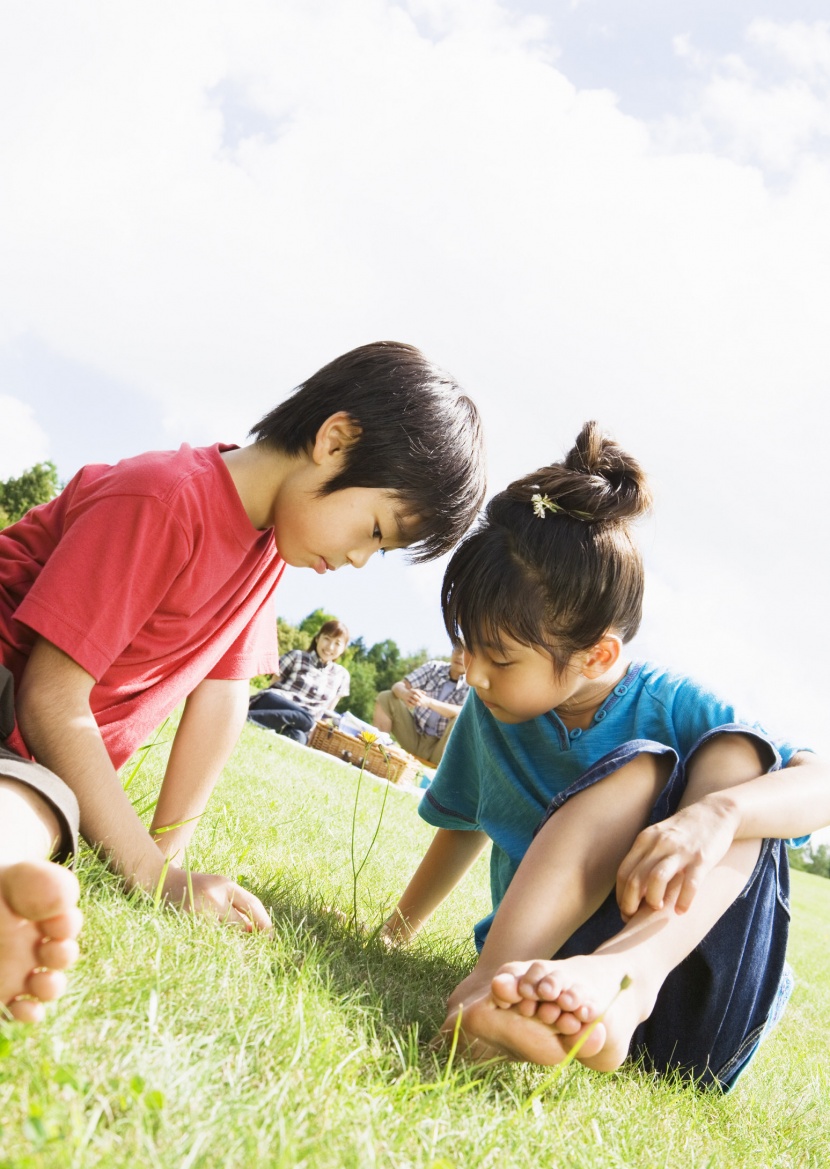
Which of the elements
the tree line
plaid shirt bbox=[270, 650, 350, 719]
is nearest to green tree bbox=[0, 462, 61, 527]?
the tree line

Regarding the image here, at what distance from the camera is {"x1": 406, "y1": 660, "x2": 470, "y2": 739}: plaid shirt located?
1020 cm

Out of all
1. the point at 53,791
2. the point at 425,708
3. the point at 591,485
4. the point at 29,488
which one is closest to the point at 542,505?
the point at 591,485

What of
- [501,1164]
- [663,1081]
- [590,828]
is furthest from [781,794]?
[501,1164]

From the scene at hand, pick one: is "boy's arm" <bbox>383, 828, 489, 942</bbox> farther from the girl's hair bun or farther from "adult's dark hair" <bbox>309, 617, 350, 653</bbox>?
"adult's dark hair" <bbox>309, 617, 350, 653</bbox>

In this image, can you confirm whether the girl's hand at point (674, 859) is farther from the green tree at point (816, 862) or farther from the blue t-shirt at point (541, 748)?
the green tree at point (816, 862)

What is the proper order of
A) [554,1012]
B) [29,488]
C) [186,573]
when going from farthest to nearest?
[29,488] → [186,573] → [554,1012]

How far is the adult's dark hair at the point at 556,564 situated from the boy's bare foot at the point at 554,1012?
2.77 feet

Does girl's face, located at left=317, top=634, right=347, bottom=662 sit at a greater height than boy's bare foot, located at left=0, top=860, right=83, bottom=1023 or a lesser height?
greater

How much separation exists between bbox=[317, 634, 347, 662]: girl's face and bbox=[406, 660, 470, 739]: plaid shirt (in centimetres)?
86

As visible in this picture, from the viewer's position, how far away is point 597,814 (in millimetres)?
1715

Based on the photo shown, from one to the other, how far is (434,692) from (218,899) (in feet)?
28.3

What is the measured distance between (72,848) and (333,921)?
736 millimetres

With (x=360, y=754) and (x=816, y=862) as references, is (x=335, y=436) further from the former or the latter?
(x=816, y=862)

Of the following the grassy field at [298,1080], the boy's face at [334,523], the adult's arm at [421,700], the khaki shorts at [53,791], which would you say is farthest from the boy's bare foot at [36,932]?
the adult's arm at [421,700]
